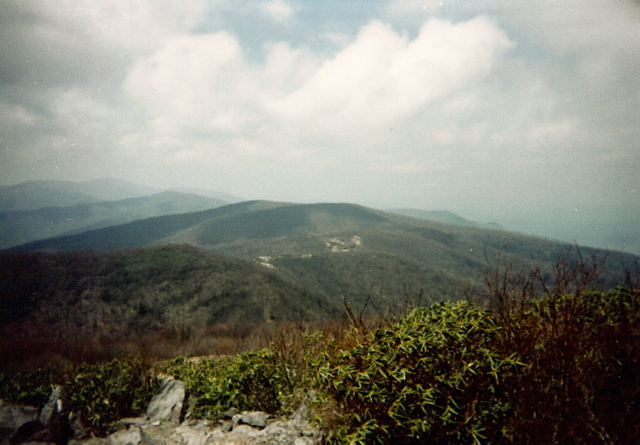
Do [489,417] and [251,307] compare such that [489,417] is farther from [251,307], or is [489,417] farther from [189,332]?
[251,307]

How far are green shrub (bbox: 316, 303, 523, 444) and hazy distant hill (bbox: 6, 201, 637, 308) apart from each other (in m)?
0.53

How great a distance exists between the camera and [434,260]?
70.2 metres

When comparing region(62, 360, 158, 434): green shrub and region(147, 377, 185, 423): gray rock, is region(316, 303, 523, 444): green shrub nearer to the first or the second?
region(147, 377, 185, 423): gray rock

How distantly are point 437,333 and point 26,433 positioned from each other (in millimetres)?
4089

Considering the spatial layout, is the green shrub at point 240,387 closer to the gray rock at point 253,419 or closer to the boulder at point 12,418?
the gray rock at point 253,419

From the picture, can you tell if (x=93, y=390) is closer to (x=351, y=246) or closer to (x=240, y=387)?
(x=240, y=387)

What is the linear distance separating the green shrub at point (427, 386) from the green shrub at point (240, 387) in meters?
1.77

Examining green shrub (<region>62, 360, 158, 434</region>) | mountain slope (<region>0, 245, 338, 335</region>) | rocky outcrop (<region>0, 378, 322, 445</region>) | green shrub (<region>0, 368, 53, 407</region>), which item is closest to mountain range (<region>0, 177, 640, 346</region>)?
mountain slope (<region>0, 245, 338, 335</region>)

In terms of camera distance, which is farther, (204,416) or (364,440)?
(204,416)

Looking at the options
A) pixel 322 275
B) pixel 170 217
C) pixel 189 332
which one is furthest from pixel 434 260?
pixel 170 217

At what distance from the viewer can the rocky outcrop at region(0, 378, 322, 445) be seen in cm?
294

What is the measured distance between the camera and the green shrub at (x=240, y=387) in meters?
3.70

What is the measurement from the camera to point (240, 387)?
3838 mm

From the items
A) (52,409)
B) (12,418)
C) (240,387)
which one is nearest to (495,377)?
(240,387)
